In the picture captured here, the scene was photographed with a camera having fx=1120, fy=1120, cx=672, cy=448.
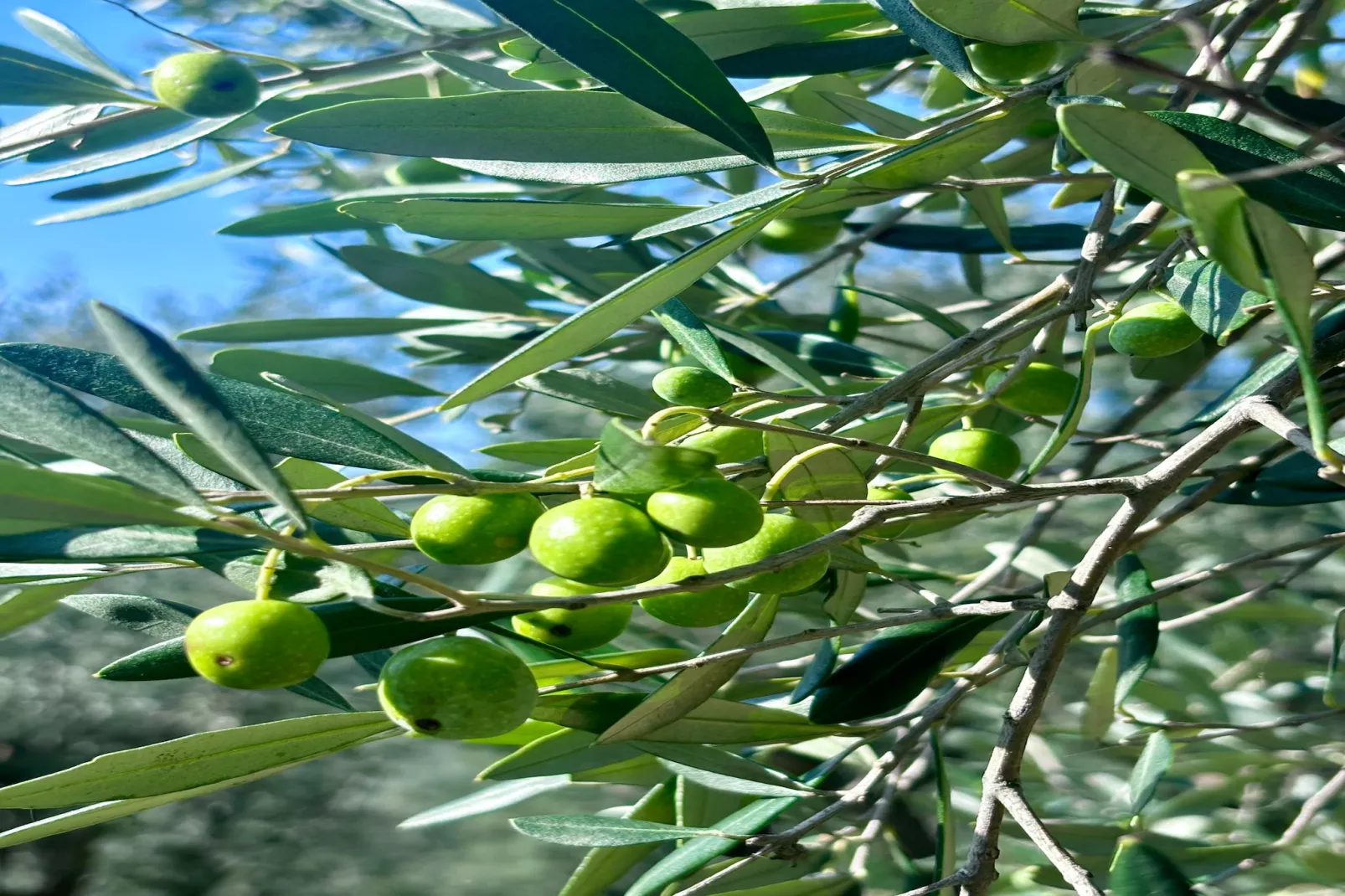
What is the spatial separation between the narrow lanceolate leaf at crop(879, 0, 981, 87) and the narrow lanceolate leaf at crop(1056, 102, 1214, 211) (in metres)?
0.24

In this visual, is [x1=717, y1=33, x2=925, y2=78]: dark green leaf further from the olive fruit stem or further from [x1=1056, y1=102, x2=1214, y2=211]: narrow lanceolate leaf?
[x1=1056, y1=102, x2=1214, y2=211]: narrow lanceolate leaf

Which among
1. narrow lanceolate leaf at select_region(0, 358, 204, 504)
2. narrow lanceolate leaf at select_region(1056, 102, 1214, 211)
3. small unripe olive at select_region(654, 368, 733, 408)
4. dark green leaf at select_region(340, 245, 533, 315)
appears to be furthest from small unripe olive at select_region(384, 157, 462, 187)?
narrow lanceolate leaf at select_region(1056, 102, 1214, 211)

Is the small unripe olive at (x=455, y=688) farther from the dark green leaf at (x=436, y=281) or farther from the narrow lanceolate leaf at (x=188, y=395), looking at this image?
the dark green leaf at (x=436, y=281)

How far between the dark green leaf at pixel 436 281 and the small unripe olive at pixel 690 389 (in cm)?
61

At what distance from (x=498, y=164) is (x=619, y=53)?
14 cm

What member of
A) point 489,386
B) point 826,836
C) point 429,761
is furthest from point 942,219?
point 429,761

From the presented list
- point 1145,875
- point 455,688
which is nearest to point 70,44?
point 455,688

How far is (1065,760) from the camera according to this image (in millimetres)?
2002

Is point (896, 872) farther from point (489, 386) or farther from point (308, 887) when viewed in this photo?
point (308, 887)

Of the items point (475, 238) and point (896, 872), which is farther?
point (896, 872)

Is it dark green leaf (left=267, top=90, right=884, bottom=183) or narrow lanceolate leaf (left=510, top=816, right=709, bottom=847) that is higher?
dark green leaf (left=267, top=90, right=884, bottom=183)

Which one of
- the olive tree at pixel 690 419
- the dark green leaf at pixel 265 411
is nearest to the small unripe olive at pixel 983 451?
the olive tree at pixel 690 419

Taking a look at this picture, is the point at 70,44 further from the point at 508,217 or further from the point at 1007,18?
the point at 1007,18

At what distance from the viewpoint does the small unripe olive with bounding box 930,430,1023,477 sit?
0.86 meters
